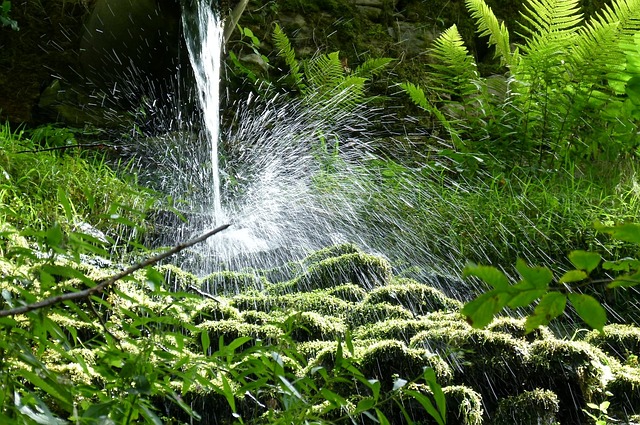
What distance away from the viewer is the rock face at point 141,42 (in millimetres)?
6484

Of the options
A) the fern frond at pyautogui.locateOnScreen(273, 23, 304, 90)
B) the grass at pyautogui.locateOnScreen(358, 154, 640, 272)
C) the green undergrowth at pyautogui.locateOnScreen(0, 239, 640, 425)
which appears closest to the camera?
the green undergrowth at pyautogui.locateOnScreen(0, 239, 640, 425)

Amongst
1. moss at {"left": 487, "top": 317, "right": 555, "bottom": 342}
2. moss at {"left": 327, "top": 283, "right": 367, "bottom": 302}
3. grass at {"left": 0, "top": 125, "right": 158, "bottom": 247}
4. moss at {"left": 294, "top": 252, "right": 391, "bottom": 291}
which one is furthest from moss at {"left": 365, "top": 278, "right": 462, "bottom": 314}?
grass at {"left": 0, "top": 125, "right": 158, "bottom": 247}

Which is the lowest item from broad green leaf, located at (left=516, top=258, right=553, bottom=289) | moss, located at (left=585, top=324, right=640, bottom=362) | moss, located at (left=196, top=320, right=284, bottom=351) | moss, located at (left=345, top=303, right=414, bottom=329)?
moss, located at (left=585, top=324, right=640, bottom=362)

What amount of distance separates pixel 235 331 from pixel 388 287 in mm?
932

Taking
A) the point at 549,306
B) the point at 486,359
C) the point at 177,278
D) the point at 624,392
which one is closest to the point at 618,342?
the point at 624,392

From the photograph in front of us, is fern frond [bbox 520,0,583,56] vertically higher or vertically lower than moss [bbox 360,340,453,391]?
higher

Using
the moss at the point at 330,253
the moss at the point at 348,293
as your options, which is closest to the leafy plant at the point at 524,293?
the moss at the point at 348,293

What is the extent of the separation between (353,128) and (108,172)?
2.61 metres

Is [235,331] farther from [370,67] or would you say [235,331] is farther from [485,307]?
[370,67]

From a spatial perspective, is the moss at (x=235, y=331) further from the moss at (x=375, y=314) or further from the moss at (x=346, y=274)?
the moss at (x=346, y=274)

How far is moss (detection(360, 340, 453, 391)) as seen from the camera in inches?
109

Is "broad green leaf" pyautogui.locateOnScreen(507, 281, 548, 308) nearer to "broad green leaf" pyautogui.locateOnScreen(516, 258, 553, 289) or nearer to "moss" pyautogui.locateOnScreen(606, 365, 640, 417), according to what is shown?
"broad green leaf" pyautogui.locateOnScreen(516, 258, 553, 289)

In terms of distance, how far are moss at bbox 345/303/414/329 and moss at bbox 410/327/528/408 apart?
1.19ft

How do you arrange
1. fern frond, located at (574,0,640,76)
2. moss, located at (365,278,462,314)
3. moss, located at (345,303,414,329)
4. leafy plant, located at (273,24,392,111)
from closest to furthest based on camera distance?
moss, located at (345,303,414,329) < moss, located at (365,278,462,314) < fern frond, located at (574,0,640,76) < leafy plant, located at (273,24,392,111)
